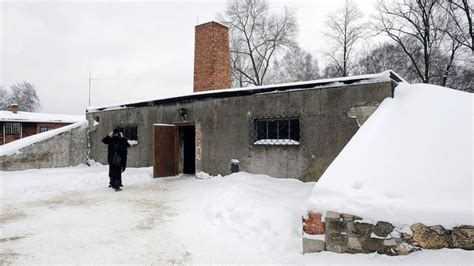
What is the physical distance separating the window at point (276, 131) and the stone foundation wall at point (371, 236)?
4.16m

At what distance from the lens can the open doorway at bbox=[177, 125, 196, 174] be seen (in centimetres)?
1088

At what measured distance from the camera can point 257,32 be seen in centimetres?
3164

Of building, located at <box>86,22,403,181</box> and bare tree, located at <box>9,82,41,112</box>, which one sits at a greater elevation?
bare tree, located at <box>9,82,41,112</box>

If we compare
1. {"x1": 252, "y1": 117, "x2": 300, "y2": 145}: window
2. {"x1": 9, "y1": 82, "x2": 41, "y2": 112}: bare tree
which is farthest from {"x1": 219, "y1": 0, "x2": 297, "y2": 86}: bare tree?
{"x1": 9, "y1": 82, "x2": 41, "y2": 112}: bare tree

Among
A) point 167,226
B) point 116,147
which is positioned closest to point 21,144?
point 116,147

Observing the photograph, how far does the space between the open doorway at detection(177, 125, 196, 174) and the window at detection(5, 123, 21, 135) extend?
22.0m

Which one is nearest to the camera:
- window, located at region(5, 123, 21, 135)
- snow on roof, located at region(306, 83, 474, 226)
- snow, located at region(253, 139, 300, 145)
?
snow on roof, located at region(306, 83, 474, 226)

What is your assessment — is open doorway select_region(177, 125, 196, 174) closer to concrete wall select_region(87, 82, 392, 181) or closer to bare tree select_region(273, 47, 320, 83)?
concrete wall select_region(87, 82, 392, 181)

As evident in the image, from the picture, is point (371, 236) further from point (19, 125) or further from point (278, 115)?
point (19, 125)

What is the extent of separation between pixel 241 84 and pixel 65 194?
2575 cm

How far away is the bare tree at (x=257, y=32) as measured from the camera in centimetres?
3130

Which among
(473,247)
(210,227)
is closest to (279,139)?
(210,227)

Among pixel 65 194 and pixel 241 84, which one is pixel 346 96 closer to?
pixel 65 194

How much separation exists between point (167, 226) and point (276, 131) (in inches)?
162
